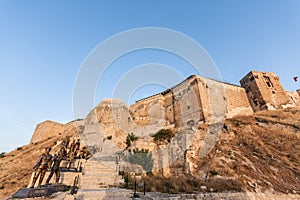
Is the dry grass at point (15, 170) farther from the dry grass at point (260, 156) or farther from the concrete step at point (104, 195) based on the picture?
the dry grass at point (260, 156)

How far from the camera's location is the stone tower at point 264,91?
23.2 m

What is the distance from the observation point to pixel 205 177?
1103 cm

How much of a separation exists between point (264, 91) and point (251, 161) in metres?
17.3

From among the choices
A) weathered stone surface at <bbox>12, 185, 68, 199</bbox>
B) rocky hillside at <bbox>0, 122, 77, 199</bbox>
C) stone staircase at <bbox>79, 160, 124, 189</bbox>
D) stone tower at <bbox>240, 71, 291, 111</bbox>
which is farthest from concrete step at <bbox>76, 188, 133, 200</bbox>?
stone tower at <bbox>240, 71, 291, 111</bbox>

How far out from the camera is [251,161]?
1146 cm

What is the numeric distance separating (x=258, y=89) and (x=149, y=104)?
17.7 metres

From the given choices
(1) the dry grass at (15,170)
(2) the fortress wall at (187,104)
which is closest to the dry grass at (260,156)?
(2) the fortress wall at (187,104)

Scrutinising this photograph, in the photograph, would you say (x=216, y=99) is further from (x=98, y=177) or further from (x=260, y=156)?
(x=98, y=177)

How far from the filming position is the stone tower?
76.1 ft

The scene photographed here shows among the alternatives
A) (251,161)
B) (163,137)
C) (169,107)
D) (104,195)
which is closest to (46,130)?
(169,107)

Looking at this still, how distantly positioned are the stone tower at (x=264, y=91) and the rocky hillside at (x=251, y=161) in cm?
533

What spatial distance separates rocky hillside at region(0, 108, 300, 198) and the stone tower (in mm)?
Answer: 5332

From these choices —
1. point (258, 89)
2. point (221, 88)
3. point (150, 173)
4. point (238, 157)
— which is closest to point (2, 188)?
point (150, 173)

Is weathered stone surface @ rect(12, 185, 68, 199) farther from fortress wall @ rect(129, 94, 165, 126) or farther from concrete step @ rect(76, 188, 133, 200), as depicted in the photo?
fortress wall @ rect(129, 94, 165, 126)
